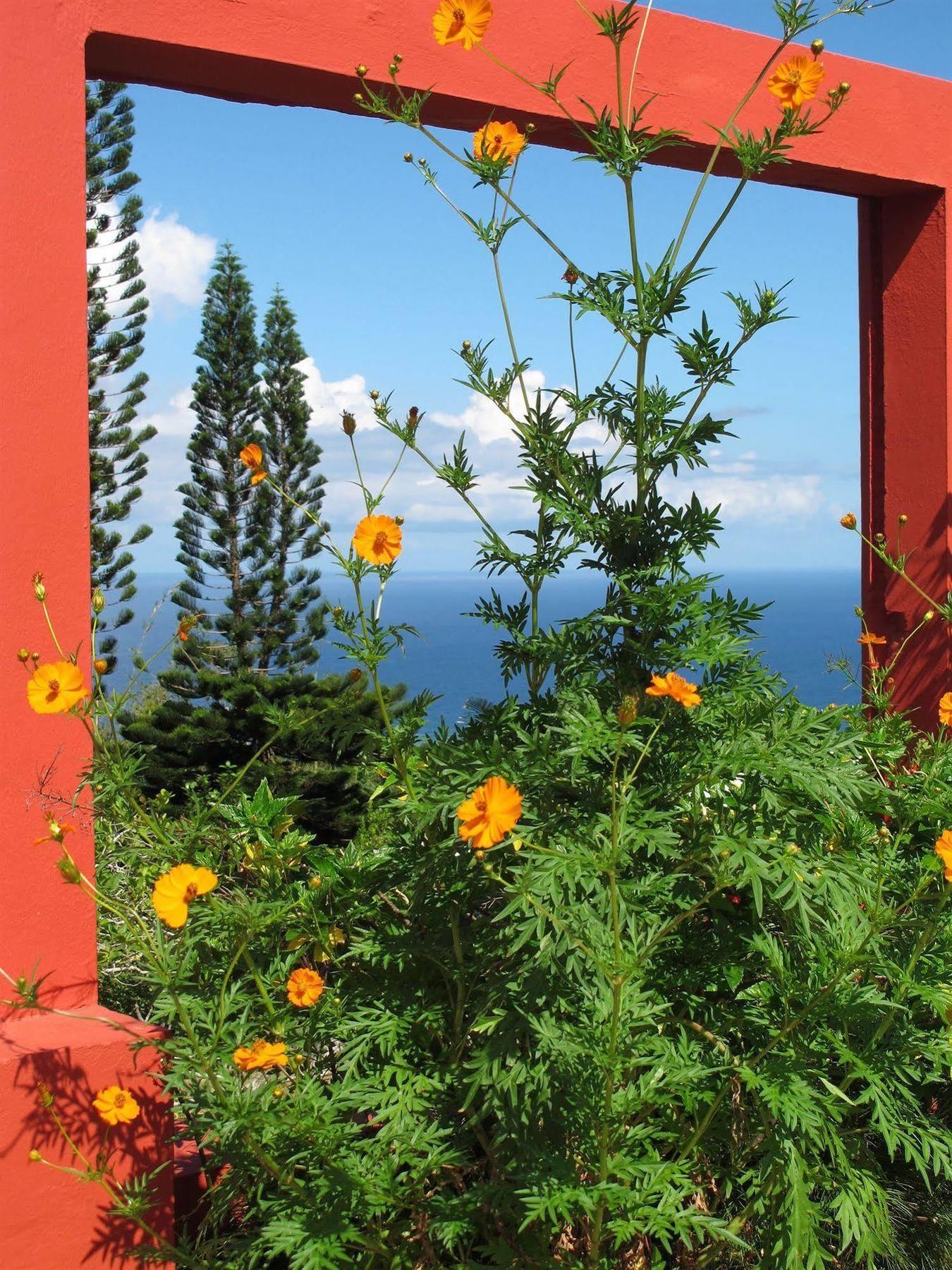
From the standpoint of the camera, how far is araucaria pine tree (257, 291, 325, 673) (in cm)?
991

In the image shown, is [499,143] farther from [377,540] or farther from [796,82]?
[377,540]

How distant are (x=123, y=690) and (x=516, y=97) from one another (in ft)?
4.94

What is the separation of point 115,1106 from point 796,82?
1870mm

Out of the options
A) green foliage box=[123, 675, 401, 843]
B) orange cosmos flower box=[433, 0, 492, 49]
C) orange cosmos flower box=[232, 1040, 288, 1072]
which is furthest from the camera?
green foliage box=[123, 675, 401, 843]

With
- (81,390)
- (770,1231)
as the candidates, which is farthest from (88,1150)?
(81,390)

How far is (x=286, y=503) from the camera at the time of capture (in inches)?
387

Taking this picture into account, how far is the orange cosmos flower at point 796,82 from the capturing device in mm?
1720

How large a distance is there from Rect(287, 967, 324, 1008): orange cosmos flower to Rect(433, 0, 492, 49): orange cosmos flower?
4.70 feet

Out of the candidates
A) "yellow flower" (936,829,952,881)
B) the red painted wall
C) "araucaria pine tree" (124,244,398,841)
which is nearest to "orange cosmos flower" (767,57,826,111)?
the red painted wall

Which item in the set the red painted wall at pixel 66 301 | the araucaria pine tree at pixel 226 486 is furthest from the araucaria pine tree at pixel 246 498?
the red painted wall at pixel 66 301

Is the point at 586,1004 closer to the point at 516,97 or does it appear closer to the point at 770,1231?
the point at 770,1231

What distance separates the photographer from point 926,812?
1.91m

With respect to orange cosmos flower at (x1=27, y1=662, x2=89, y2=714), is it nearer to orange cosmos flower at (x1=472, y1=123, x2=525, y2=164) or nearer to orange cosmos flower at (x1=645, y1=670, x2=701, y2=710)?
orange cosmos flower at (x1=645, y1=670, x2=701, y2=710)

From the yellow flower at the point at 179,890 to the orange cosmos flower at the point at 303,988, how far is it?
314mm
